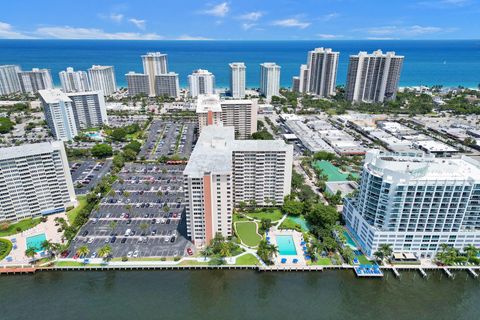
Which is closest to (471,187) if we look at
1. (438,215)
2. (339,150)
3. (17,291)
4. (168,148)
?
(438,215)

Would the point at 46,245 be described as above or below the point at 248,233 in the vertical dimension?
above

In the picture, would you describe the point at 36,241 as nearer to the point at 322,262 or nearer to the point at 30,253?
the point at 30,253

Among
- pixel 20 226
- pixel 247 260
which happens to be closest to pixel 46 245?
pixel 20 226

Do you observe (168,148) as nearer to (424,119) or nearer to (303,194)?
(303,194)

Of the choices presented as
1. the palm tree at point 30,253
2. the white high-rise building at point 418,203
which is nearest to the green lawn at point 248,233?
the white high-rise building at point 418,203

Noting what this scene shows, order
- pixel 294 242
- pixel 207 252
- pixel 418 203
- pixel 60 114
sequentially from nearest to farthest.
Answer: pixel 418 203, pixel 207 252, pixel 294 242, pixel 60 114

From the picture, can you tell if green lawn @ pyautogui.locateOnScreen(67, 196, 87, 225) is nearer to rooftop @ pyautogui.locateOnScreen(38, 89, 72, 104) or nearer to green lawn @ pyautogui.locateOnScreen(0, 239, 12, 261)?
green lawn @ pyautogui.locateOnScreen(0, 239, 12, 261)
